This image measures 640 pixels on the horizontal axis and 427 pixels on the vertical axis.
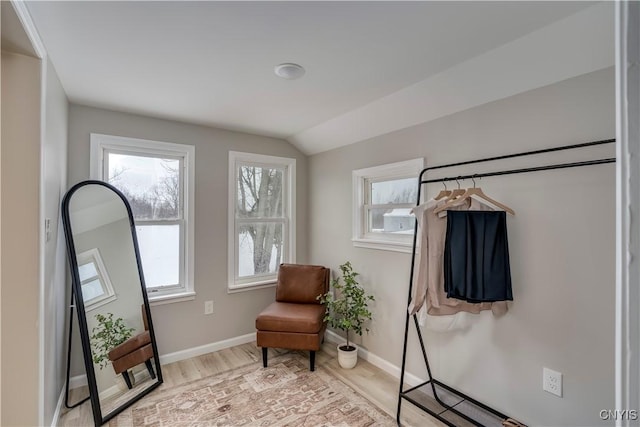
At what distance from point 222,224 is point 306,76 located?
1.84m

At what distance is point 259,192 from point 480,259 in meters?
2.49

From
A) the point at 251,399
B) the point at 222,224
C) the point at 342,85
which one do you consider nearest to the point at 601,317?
the point at 342,85

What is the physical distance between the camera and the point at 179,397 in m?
2.45

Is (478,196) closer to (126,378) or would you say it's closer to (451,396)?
(451,396)

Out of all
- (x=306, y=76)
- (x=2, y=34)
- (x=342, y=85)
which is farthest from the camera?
(x=342, y=85)

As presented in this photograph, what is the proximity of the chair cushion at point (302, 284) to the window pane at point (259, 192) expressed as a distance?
745 millimetres

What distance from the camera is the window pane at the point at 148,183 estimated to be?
9.36 ft

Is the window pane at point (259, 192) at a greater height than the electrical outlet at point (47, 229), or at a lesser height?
greater

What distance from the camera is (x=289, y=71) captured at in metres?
2.04

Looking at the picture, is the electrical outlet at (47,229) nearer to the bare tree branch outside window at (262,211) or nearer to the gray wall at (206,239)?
the gray wall at (206,239)

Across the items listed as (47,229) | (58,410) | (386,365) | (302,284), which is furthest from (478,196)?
(58,410)

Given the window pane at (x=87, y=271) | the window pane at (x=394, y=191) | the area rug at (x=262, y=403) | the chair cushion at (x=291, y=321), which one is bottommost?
the area rug at (x=262, y=403)

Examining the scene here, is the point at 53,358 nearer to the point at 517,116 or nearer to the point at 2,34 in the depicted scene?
the point at 2,34

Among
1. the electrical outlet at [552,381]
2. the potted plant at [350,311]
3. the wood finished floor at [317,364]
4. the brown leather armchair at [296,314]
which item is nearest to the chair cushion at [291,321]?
the brown leather armchair at [296,314]
